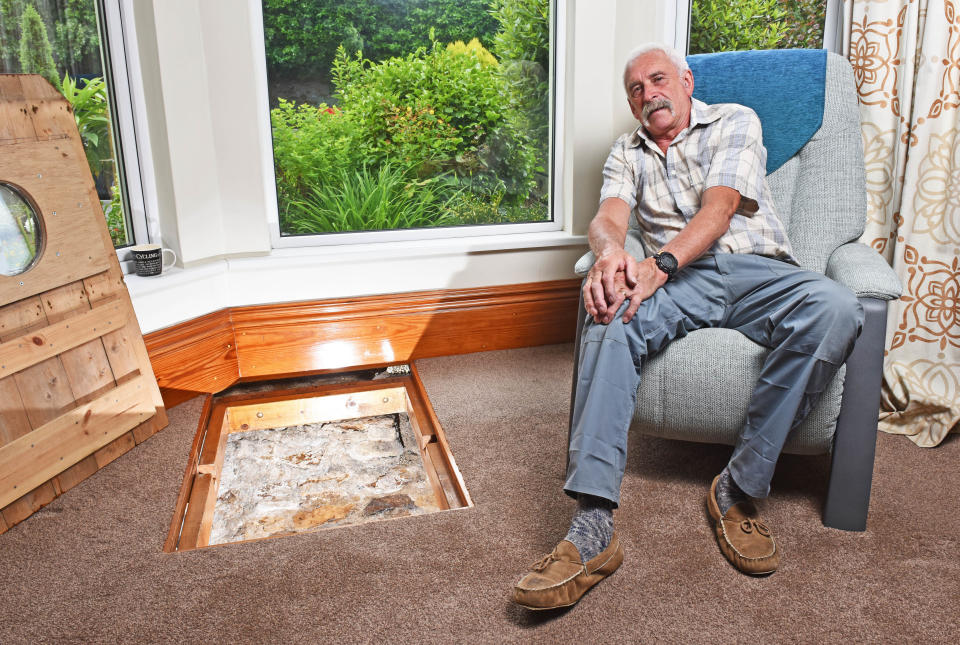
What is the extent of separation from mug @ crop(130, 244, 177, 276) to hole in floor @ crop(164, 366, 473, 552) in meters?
0.49

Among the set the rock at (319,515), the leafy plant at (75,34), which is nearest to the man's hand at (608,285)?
the rock at (319,515)

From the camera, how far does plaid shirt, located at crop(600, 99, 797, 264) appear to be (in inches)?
75.5

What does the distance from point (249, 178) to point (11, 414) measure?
3.64 feet

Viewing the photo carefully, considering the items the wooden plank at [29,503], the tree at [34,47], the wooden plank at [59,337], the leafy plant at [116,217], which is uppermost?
the tree at [34,47]

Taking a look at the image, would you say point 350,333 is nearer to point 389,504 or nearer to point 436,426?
point 436,426

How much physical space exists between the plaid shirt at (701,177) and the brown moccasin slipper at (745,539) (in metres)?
0.69

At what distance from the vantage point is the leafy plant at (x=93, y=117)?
2.30 m

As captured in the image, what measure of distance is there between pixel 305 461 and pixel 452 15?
69.0 inches

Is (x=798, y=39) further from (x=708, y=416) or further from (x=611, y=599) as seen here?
(x=611, y=599)

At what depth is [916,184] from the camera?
7.30 ft

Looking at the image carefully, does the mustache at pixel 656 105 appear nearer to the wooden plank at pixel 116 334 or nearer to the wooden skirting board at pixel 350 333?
the wooden skirting board at pixel 350 333

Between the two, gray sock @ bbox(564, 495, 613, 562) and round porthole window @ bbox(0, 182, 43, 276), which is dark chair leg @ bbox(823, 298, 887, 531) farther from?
round porthole window @ bbox(0, 182, 43, 276)

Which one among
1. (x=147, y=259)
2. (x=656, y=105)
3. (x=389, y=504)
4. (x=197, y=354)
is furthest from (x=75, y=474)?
(x=656, y=105)

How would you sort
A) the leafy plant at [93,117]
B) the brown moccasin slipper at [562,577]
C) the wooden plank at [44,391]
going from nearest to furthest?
1. the brown moccasin slipper at [562,577]
2. the wooden plank at [44,391]
3. the leafy plant at [93,117]
